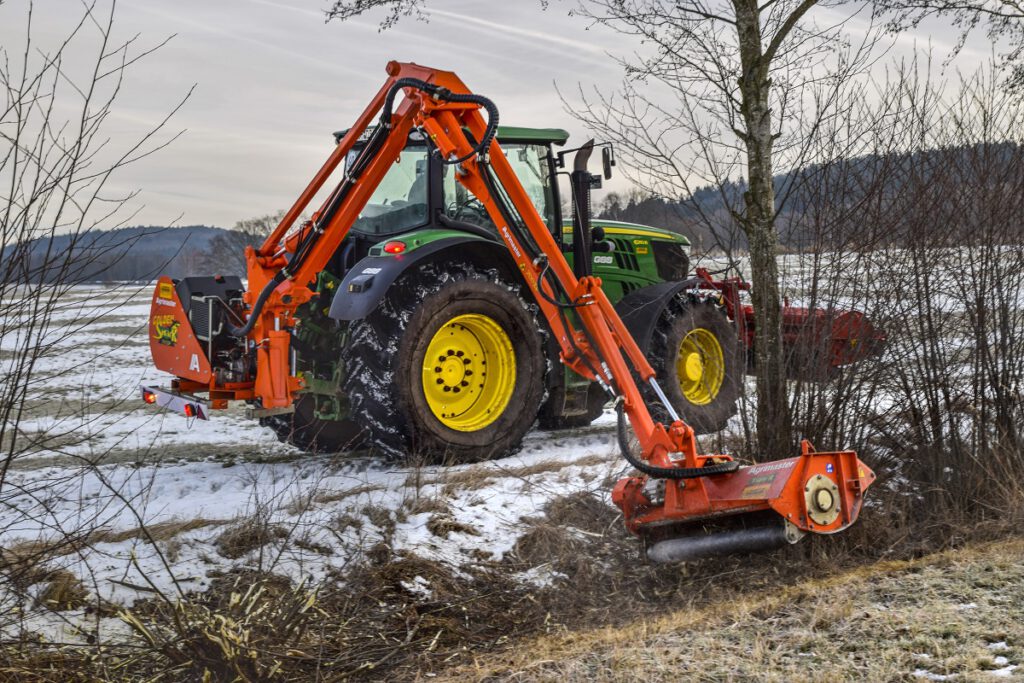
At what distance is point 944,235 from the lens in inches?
253

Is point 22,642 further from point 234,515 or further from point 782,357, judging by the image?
point 782,357

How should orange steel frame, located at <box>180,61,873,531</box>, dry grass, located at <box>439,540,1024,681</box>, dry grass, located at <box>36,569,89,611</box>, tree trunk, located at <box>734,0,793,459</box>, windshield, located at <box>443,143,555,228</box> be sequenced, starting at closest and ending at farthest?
dry grass, located at <box>439,540,1024,681</box> < dry grass, located at <box>36,569,89,611</box> < orange steel frame, located at <box>180,61,873,531</box> < tree trunk, located at <box>734,0,793,459</box> < windshield, located at <box>443,143,555,228</box>

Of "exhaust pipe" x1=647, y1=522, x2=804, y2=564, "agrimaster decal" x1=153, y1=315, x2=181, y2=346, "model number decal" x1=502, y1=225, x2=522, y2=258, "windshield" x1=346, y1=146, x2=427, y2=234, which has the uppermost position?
"windshield" x1=346, y1=146, x2=427, y2=234

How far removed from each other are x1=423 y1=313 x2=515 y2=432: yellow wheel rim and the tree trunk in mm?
1753

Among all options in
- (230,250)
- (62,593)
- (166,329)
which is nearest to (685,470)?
(62,593)

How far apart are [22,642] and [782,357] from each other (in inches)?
172

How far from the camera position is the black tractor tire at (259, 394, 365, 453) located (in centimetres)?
748

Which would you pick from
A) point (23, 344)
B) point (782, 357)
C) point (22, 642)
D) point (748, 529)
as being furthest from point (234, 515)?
point (782, 357)

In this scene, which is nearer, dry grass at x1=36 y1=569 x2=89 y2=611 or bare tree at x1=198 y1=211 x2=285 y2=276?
dry grass at x1=36 y1=569 x2=89 y2=611

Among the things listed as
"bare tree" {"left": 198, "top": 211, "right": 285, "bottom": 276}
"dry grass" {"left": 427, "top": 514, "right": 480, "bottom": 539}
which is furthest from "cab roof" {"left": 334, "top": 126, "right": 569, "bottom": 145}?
"bare tree" {"left": 198, "top": 211, "right": 285, "bottom": 276}

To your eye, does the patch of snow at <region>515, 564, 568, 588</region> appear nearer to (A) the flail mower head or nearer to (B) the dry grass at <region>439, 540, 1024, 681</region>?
(A) the flail mower head

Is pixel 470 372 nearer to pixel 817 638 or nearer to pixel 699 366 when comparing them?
pixel 699 366

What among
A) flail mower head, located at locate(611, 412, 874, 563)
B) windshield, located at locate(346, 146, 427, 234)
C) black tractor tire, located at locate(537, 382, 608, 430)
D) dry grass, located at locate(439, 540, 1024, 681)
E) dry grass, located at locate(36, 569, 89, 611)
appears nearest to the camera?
→ dry grass, located at locate(439, 540, 1024, 681)

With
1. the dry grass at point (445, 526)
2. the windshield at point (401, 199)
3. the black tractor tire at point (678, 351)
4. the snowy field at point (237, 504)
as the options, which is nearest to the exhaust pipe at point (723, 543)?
the snowy field at point (237, 504)
